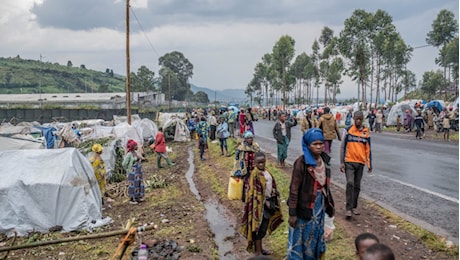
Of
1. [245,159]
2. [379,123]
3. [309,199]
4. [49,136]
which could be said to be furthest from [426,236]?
[379,123]

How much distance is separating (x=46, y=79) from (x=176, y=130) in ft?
278

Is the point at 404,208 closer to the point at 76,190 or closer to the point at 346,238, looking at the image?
the point at 346,238

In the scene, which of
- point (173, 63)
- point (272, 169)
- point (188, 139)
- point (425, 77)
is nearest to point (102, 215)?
point (272, 169)

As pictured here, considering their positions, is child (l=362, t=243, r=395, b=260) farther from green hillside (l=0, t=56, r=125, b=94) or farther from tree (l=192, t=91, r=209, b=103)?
tree (l=192, t=91, r=209, b=103)

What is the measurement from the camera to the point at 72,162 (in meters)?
8.62

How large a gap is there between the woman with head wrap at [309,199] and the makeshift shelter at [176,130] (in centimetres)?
2108

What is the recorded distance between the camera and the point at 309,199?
4.34 metres

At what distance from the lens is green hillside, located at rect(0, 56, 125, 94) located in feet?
303

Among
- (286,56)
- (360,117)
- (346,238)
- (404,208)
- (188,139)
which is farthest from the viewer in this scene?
(286,56)

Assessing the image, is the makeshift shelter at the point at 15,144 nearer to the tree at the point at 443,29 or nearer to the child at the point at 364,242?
the child at the point at 364,242

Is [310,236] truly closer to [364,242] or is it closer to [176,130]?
[364,242]

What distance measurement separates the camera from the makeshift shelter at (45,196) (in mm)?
8047

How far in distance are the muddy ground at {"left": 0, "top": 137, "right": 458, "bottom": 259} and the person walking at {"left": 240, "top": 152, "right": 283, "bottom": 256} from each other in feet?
1.66

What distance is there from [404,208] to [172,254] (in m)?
4.36
